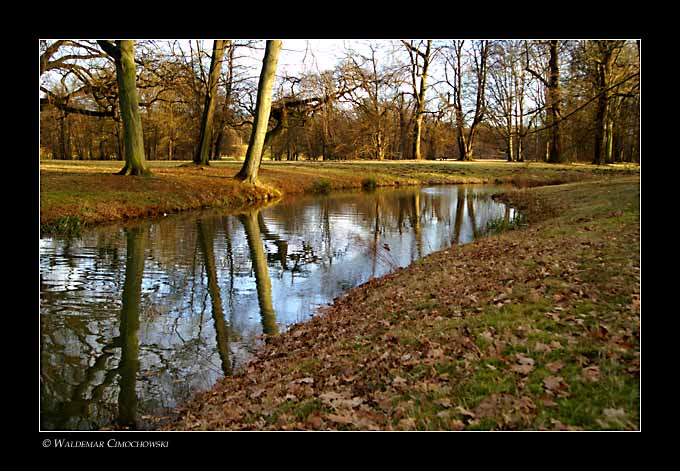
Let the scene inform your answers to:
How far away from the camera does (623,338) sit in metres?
4.49

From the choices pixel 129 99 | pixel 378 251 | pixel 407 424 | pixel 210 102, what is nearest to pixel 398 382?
pixel 407 424

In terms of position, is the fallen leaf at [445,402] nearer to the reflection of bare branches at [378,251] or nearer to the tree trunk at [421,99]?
the reflection of bare branches at [378,251]

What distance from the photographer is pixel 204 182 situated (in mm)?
22328

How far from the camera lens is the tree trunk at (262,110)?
20.6 m

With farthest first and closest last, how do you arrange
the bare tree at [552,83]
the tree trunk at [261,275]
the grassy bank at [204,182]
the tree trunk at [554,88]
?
the grassy bank at [204,182] → the tree trunk at [554,88] → the bare tree at [552,83] → the tree trunk at [261,275]

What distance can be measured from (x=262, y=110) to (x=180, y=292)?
47.5 feet

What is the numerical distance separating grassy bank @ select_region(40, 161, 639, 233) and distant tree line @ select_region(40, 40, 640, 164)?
104 inches

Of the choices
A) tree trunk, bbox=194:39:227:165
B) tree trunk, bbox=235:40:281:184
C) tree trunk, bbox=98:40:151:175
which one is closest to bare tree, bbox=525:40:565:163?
tree trunk, bbox=235:40:281:184

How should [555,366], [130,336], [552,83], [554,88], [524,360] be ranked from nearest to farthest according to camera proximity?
1. [555,366]
2. [524,360]
3. [130,336]
4. [554,88]
5. [552,83]

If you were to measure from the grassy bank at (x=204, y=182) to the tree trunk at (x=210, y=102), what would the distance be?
2.13 meters

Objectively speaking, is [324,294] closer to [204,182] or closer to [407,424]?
[407,424]

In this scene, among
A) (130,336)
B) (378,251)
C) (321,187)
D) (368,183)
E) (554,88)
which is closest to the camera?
(130,336)

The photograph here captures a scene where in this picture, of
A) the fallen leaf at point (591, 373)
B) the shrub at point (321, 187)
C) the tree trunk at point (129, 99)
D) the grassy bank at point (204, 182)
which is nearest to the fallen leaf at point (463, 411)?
the fallen leaf at point (591, 373)

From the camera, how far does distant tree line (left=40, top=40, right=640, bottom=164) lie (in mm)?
13039
